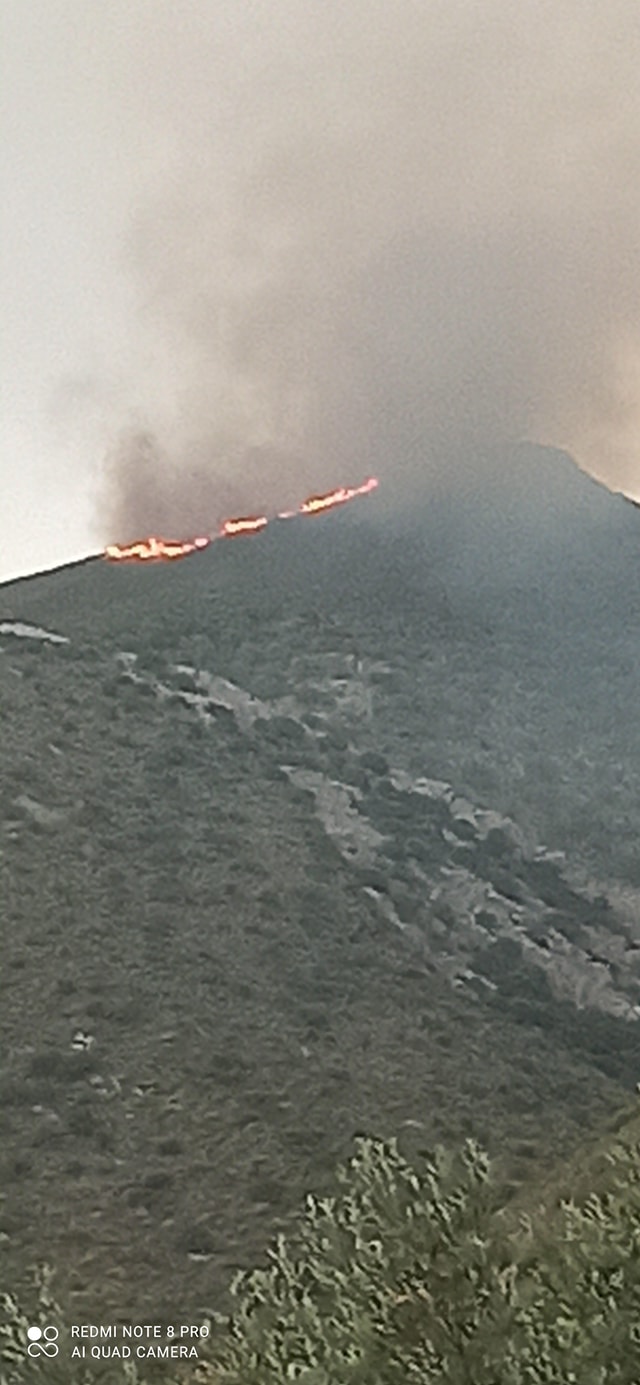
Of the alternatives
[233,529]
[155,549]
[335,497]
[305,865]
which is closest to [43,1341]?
[305,865]

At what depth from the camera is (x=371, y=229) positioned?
44.8 ft

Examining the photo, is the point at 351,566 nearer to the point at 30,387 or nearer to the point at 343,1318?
the point at 30,387

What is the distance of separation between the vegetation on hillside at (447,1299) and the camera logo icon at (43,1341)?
0.08 m

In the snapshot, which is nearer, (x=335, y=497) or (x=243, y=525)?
(x=335, y=497)

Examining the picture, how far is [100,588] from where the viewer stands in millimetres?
14102

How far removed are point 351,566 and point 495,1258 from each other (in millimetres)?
7770

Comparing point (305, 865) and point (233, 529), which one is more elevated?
point (233, 529)

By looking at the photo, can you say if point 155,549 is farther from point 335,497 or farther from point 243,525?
point 335,497

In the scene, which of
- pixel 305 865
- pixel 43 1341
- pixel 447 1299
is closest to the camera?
pixel 447 1299

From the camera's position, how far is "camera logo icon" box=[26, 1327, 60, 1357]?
9719mm

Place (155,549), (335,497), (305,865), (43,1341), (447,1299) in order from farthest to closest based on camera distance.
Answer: (155,549), (335,497), (305,865), (43,1341), (447,1299)

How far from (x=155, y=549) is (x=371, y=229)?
3515mm

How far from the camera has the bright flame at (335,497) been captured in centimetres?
1427

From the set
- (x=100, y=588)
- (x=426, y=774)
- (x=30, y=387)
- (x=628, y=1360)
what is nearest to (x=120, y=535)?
(x=100, y=588)
